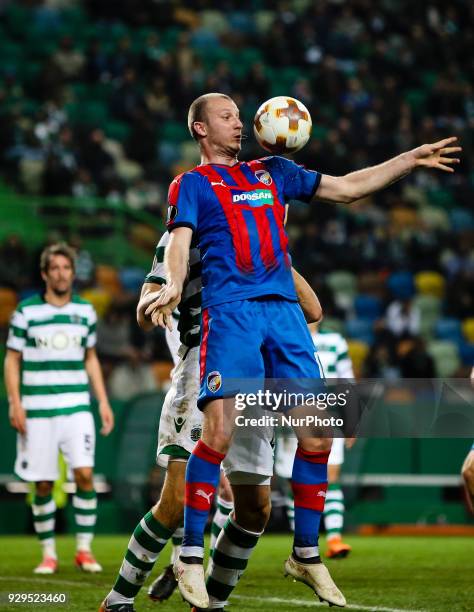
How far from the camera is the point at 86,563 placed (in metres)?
8.89

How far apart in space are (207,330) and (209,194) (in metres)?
0.58

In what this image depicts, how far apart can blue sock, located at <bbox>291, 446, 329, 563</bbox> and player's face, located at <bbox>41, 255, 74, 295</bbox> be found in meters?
4.25

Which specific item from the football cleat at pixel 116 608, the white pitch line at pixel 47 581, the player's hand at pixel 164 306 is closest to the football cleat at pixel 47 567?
the white pitch line at pixel 47 581

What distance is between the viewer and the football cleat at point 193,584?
4.95 metres

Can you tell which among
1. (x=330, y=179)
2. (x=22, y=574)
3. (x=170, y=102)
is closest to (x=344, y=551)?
(x=22, y=574)

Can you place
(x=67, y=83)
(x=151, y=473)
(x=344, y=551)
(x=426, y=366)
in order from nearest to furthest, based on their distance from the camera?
(x=344, y=551) < (x=151, y=473) < (x=426, y=366) < (x=67, y=83)

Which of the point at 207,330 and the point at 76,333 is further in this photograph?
the point at 76,333

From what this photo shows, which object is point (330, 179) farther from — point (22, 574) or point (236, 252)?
point (22, 574)

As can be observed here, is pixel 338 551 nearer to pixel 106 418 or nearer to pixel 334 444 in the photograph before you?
pixel 334 444

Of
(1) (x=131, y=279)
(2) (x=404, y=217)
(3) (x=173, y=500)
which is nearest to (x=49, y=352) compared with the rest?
(3) (x=173, y=500)

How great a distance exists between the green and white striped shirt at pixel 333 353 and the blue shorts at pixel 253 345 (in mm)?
5072

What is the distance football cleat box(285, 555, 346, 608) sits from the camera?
16.5 ft

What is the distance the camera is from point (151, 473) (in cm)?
1291

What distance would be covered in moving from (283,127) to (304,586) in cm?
325
